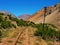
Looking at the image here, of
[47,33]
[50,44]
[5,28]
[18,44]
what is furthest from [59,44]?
[5,28]

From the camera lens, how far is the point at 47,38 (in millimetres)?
28969

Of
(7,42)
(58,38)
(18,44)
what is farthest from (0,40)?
(58,38)

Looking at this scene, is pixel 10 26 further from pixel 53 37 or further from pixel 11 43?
pixel 11 43

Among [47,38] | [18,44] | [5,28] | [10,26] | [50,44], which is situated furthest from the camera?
[10,26]

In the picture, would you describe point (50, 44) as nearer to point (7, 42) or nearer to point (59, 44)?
point (59, 44)

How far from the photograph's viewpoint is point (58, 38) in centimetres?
3031

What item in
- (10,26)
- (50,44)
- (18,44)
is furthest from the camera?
(10,26)

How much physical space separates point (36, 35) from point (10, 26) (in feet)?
20.8

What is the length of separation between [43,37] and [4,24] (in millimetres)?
7835

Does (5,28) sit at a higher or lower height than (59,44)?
higher

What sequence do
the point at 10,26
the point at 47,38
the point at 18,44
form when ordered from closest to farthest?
the point at 18,44 → the point at 47,38 → the point at 10,26

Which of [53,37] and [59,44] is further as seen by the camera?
[53,37]

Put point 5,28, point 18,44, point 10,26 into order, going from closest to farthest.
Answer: point 18,44, point 5,28, point 10,26

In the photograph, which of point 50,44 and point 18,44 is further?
point 50,44
